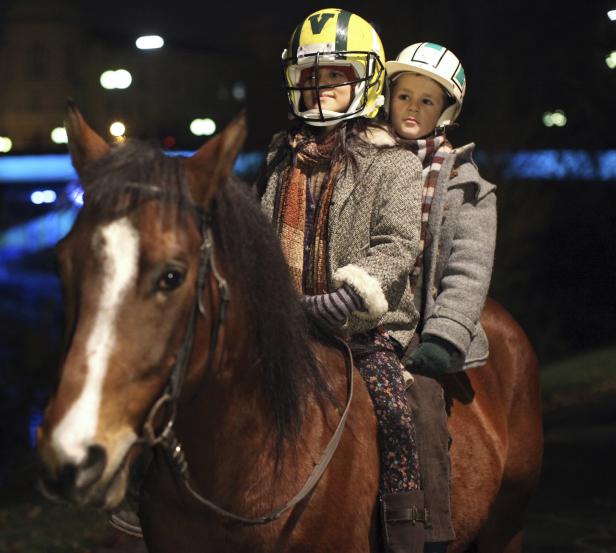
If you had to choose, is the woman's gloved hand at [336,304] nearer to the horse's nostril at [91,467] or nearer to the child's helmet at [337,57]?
the child's helmet at [337,57]

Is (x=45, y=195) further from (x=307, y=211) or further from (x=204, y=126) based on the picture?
(x=204, y=126)

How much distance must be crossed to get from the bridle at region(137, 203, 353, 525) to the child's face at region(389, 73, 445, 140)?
192cm

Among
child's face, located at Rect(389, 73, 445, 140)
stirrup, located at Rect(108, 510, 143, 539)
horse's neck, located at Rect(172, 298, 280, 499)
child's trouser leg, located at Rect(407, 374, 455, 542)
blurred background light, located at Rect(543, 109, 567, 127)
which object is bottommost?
stirrup, located at Rect(108, 510, 143, 539)

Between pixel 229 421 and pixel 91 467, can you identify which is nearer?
pixel 91 467

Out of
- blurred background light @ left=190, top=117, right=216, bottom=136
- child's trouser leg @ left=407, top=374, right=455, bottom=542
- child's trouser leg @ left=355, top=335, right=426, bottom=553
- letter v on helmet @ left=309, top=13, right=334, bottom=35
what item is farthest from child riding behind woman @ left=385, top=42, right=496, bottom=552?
blurred background light @ left=190, top=117, right=216, bottom=136

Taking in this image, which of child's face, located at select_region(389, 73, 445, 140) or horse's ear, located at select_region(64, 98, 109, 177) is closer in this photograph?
horse's ear, located at select_region(64, 98, 109, 177)

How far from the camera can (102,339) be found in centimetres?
290

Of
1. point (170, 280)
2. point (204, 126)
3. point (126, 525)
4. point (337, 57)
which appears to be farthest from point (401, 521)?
point (204, 126)

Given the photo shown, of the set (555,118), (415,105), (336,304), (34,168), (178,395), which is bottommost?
(178,395)

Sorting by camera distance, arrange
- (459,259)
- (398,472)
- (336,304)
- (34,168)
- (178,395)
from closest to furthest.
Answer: (178,395) < (336,304) < (398,472) < (459,259) < (34,168)

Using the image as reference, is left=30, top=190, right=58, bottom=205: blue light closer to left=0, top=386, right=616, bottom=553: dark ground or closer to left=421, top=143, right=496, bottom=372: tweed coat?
left=421, top=143, right=496, bottom=372: tweed coat

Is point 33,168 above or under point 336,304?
above

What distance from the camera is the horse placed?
2893mm

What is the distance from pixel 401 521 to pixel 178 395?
4.04 feet
